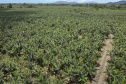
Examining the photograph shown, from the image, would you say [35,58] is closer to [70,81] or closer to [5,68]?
[5,68]

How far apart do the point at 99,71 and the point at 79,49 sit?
2.32m

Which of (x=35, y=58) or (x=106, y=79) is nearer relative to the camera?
(x=106, y=79)

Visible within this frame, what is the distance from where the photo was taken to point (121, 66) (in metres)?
5.43

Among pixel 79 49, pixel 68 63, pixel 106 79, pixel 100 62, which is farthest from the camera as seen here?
pixel 79 49

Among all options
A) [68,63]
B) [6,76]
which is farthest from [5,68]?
[68,63]

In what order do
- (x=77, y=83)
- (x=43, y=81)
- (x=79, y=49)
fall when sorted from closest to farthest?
(x=43, y=81), (x=77, y=83), (x=79, y=49)

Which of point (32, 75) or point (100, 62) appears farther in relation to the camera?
point (100, 62)

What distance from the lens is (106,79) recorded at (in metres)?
5.13

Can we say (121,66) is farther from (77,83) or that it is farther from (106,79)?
(77,83)

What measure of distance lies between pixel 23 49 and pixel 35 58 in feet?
5.79

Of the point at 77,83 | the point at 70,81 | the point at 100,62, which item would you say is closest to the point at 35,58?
the point at 70,81

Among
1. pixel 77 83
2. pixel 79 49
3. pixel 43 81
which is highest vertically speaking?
pixel 79 49

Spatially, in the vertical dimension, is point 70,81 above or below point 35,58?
below

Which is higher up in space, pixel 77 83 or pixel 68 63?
pixel 68 63
